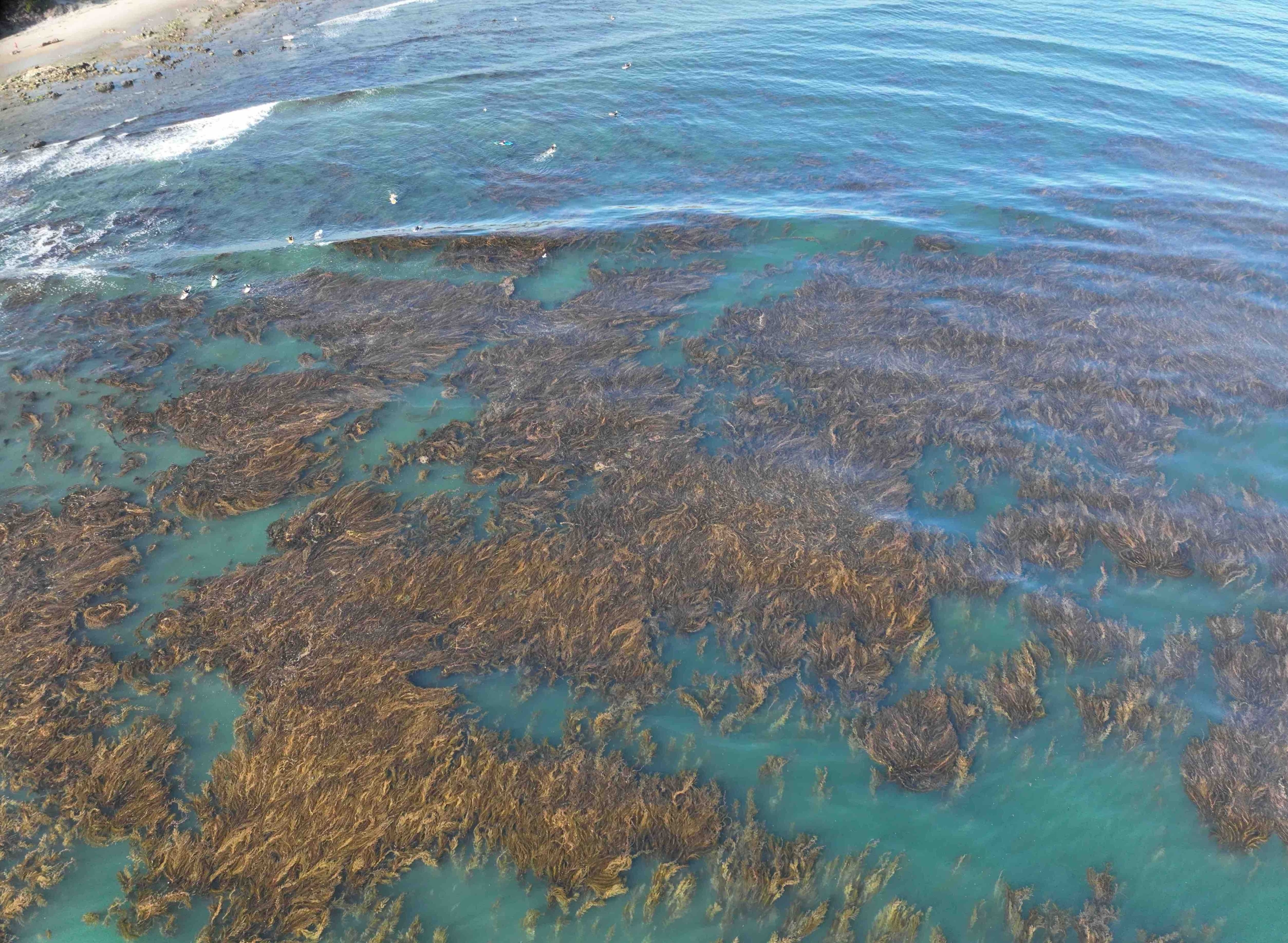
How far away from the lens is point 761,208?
52.7 ft

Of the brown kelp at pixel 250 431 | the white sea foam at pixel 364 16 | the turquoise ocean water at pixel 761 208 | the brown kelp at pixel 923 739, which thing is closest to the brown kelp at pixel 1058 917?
the turquoise ocean water at pixel 761 208

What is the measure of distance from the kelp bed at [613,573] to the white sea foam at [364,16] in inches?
706

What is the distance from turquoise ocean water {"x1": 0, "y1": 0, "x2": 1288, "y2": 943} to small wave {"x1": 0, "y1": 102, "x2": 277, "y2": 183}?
0.11 m

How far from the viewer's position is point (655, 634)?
7.81 m

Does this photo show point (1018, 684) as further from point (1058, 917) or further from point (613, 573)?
point (613, 573)

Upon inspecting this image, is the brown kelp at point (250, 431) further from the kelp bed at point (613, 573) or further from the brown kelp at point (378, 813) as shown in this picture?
the brown kelp at point (378, 813)

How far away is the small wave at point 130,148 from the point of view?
56.4ft

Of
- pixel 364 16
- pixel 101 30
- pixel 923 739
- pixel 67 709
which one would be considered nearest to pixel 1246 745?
pixel 923 739

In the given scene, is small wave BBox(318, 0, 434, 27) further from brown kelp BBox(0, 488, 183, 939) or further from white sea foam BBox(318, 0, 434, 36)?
brown kelp BBox(0, 488, 183, 939)

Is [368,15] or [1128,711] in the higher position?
[368,15]

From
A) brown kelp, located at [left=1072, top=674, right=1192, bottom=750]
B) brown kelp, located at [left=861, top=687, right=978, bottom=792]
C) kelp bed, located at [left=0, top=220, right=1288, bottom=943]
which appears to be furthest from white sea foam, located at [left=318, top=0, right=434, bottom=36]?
brown kelp, located at [left=1072, top=674, right=1192, bottom=750]

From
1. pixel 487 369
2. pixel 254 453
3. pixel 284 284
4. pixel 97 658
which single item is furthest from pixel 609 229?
pixel 97 658

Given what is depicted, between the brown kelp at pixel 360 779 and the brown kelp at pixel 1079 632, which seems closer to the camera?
the brown kelp at pixel 360 779

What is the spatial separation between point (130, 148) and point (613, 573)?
720 inches
